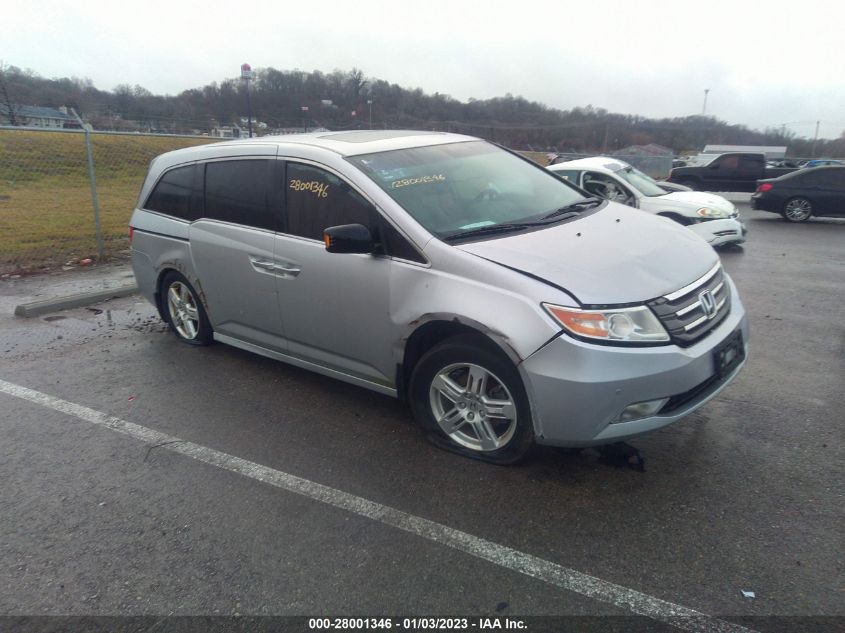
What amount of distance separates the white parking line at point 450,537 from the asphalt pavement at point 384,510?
1 centimetres

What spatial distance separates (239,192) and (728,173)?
19.6 m

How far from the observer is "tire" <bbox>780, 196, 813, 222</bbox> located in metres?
14.1

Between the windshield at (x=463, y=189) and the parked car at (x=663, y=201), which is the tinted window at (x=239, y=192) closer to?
the windshield at (x=463, y=189)

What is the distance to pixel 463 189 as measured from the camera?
4172 millimetres

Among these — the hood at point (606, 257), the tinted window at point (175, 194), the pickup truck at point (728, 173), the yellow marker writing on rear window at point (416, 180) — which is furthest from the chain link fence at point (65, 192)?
the pickup truck at point (728, 173)

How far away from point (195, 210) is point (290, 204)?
48.2 inches

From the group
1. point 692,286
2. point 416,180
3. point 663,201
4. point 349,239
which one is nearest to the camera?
point 692,286

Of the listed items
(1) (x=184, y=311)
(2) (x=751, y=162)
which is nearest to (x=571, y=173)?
(1) (x=184, y=311)

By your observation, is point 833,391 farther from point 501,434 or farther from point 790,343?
point 501,434

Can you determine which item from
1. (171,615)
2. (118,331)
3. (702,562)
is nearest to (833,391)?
(702,562)

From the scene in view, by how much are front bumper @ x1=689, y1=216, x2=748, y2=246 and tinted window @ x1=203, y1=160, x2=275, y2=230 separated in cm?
738

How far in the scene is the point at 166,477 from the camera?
11.6 feet

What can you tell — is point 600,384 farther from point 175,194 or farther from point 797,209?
point 797,209

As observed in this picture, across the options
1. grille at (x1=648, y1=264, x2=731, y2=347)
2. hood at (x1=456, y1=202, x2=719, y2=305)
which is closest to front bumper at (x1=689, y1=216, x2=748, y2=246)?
hood at (x1=456, y1=202, x2=719, y2=305)
